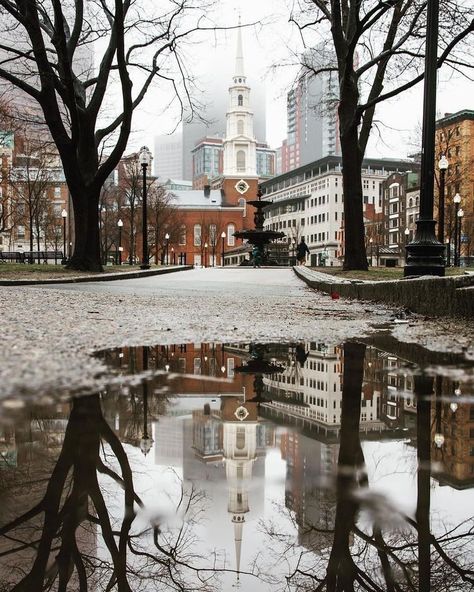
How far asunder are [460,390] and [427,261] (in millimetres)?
8182

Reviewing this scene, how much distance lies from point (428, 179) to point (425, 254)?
1.42 metres

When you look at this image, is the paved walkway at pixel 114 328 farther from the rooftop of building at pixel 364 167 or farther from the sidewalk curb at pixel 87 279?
the rooftop of building at pixel 364 167

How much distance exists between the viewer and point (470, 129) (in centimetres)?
7838

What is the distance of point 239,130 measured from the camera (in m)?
106

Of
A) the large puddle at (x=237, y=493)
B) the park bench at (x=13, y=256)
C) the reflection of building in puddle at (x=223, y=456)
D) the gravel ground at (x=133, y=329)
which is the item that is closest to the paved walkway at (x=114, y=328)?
the gravel ground at (x=133, y=329)

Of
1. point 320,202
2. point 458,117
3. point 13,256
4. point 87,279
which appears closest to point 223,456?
point 87,279

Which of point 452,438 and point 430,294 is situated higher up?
point 430,294

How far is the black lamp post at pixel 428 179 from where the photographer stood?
9.80 metres

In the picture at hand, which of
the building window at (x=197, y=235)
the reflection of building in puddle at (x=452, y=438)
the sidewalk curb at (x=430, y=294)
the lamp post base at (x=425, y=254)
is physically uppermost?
the building window at (x=197, y=235)

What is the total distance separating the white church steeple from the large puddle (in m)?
106

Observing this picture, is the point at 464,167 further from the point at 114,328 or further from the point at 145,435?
the point at 145,435

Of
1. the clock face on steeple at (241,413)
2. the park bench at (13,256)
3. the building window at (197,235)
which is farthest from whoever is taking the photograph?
the building window at (197,235)

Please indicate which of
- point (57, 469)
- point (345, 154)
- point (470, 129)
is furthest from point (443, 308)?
point (470, 129)

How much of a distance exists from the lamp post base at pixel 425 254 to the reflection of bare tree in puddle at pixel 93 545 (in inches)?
376
